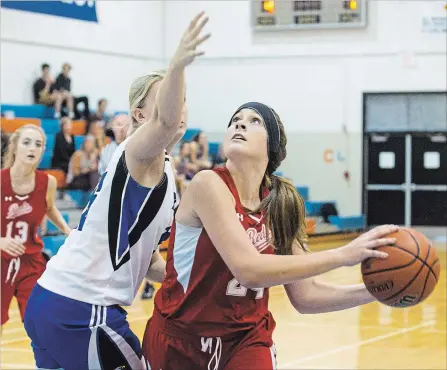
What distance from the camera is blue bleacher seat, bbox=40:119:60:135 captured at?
50.3ft

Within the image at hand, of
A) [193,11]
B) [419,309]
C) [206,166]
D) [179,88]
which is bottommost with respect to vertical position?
[419,309]

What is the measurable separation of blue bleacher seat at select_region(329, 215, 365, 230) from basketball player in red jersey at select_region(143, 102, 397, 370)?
1459cm

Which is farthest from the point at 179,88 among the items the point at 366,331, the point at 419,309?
the point at 419,309

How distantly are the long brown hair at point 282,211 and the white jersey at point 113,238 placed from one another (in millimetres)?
456

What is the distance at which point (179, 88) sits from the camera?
2791 mm

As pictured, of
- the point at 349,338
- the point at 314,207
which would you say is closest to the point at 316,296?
the point at 349,338

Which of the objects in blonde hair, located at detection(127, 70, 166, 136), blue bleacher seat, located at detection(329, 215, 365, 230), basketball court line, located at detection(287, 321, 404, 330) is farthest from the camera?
blue bleacher seat, located at detection(329, 215, 365, 230)

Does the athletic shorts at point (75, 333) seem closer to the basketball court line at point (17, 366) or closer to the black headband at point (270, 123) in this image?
the black headband at point (270, 123)

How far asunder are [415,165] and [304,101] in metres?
2.66

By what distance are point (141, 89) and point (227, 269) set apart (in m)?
0.71

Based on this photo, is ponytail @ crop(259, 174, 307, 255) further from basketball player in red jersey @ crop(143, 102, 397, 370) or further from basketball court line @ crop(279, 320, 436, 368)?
basketball court line @ crop(279, 320, 436, 368)

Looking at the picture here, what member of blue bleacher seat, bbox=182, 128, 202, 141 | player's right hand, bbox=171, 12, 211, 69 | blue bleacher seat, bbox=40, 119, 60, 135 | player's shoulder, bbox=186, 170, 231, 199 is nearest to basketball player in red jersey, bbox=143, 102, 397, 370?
player's shoulder, bbox=186, 170, 231, 199

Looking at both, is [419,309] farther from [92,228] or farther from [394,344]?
[92,228]

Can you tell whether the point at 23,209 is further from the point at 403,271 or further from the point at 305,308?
the point at 403,271
